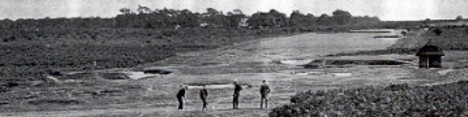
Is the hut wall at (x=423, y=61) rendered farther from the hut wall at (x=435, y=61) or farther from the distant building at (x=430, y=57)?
the hut wall at (x=435, y=61)

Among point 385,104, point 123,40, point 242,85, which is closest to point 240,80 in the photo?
point 242,85

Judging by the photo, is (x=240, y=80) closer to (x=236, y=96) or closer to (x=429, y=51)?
(x=429, y=51)

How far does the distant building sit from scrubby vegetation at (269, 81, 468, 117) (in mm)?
18431

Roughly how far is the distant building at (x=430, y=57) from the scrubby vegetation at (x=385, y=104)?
18431 mm

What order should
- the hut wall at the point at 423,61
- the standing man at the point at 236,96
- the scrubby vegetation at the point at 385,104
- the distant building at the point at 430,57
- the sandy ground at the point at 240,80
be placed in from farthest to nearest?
the hut wall at the point at 423,61 < the distant building at the point at 430,57 < the sandy ground at the point at 240,80 < the standing man at the point at 236,96 < the scrubby vegetation at the point at 385,104

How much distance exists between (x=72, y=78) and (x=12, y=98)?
11.0m

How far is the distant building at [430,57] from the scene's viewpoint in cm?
4306

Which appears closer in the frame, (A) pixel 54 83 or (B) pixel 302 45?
(A) pixel 54 83

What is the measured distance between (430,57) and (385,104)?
2517 cm

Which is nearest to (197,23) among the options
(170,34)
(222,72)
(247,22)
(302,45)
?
(247,22)

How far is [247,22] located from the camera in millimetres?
190750

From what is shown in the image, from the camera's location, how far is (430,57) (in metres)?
44.8

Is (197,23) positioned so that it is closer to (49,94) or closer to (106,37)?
(106,37)

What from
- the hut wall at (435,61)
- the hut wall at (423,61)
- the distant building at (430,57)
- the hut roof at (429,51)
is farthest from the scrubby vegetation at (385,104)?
the hut wall at (435,61)
